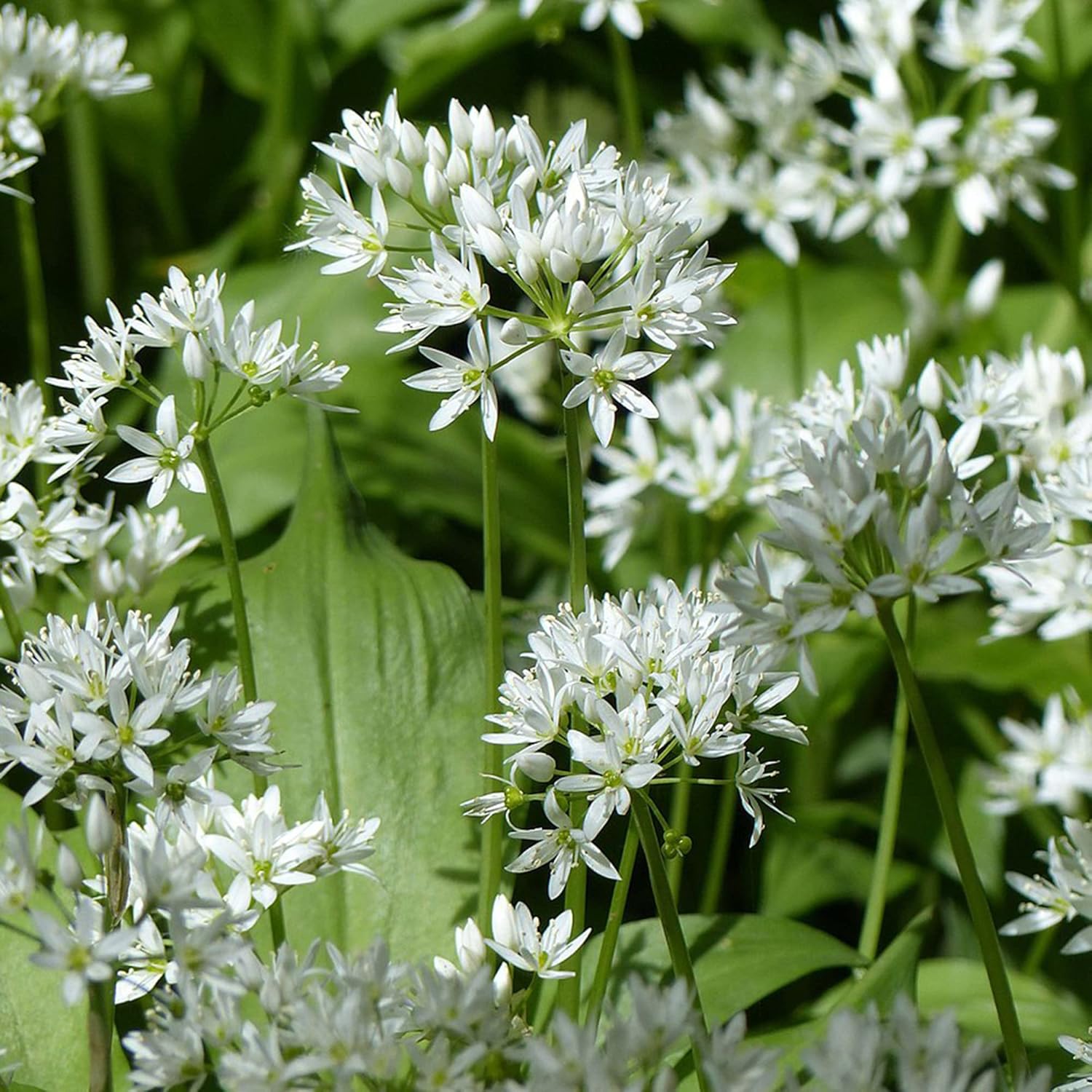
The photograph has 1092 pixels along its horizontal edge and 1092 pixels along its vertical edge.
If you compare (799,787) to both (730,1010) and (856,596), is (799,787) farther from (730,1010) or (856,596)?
(856,596)

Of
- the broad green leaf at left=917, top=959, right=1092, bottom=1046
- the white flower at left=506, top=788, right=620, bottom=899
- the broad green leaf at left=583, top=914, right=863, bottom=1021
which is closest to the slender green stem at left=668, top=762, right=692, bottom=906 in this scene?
the broad green leaf at left=583, top=914, right=863, bottom=1021

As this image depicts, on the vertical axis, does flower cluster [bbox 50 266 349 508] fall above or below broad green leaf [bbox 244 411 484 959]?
above

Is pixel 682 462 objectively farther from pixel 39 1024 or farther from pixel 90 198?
pixel 90 198

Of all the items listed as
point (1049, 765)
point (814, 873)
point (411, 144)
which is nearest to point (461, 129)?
point (411, 144)

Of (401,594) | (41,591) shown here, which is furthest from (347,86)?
(401,594)

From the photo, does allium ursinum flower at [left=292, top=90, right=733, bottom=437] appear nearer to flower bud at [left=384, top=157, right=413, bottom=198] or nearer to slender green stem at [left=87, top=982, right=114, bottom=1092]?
flower bud at [left=384, top=157, right=413, bottom=198]

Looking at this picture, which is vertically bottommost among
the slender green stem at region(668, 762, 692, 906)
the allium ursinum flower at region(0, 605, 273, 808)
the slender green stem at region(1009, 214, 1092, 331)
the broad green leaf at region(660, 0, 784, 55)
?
the slender green stem at region(668, 762, 692, 906)

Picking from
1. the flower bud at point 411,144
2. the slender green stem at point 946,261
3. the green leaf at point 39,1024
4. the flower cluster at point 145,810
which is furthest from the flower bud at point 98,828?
the slender green stem at point 946,261
